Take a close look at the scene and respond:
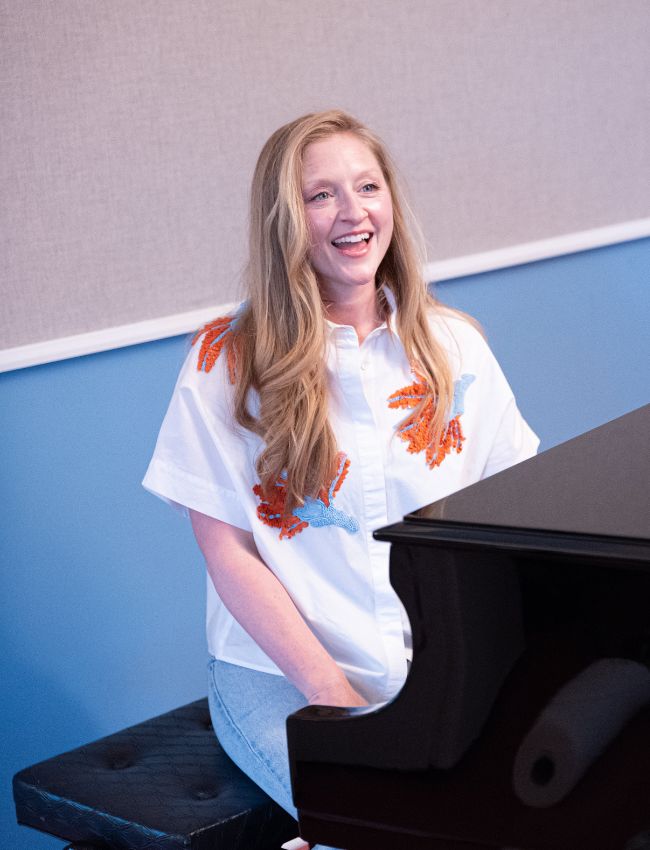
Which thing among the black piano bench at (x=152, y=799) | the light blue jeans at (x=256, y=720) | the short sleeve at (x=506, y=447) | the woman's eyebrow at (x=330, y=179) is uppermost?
the woman's eyebrow at (x=330, y=179)

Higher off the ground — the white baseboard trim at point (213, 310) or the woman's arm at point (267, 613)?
the white baseboard trim at point (213, 310)

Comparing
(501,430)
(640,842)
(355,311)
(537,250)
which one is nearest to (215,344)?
(355,311)

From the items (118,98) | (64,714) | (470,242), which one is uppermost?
(118,98)

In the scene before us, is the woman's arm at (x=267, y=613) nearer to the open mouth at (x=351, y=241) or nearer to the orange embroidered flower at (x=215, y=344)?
the orange embroidered flower at (x=215, y=344)

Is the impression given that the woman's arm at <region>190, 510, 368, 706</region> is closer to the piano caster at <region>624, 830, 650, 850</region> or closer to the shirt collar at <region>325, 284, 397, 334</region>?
the shirt collar at <region>325, 284, 397, 334</region>

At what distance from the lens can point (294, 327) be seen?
1.69m

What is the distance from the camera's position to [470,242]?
2.77 meters

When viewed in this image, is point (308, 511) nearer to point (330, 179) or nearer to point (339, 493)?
point (339, 493)

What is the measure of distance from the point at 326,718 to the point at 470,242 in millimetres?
1812

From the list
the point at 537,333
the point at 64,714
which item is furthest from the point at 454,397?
the point at 537,333

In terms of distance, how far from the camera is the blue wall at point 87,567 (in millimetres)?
2135

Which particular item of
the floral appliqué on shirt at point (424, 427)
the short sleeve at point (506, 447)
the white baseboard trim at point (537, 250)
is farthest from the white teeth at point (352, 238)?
the white baseboard trim at point (537, 250)

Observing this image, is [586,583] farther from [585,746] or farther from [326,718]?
[326,718]

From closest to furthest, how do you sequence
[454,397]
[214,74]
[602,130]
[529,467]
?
1. [529,467]
2. [454,397]
3. [214,74]
4. [602,130]
